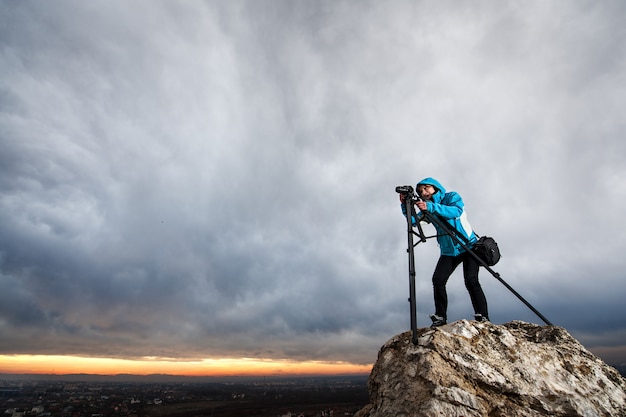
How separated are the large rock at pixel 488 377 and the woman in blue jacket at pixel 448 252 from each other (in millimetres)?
864

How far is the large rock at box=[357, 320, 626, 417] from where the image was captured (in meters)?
3.73

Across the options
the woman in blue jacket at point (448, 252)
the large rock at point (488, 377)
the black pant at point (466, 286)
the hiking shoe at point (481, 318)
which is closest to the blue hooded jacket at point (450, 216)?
the woman in blue jacket at point (448, 252)

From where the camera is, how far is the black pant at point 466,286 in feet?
19.7

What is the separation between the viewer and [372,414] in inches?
173

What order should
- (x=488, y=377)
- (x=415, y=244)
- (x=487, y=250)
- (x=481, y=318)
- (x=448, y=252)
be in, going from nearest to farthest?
(x=488, y=377), (x=415, y=244), (x=481, y=318), (x=487, y=250), (x=448, y=252)

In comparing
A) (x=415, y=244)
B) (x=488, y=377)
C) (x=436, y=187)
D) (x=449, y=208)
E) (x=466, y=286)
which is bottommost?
(x=488, y=377)

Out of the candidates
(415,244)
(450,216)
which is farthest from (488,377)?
(450,216)

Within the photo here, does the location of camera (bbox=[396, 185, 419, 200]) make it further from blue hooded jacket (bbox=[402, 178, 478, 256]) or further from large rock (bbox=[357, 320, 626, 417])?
large rock (bbox=[357, 320, 626, 417])

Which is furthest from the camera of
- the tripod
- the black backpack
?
the black backpack

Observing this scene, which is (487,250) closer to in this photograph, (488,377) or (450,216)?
(450,216)

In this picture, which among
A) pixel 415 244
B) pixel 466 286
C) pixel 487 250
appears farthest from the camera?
pixel 466 286

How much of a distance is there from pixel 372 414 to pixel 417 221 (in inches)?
129

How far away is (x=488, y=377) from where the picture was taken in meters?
4.08

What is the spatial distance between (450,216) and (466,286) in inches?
59.7
